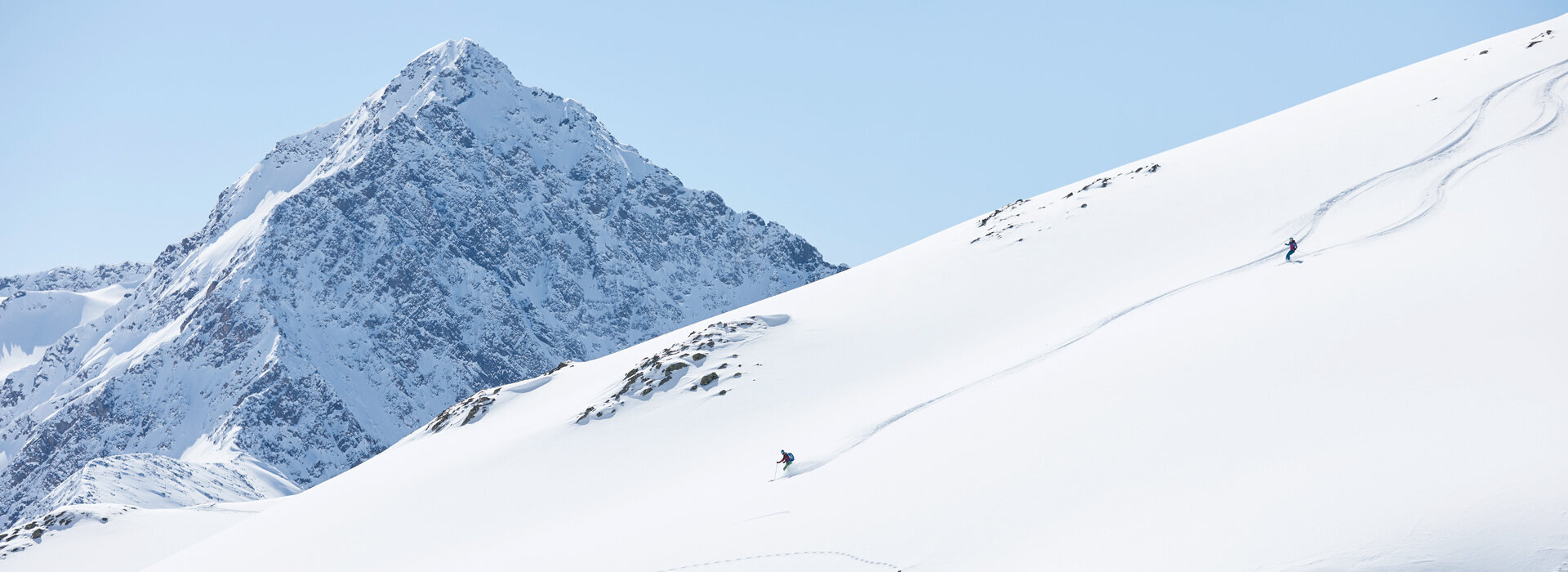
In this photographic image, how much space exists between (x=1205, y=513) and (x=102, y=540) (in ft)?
202

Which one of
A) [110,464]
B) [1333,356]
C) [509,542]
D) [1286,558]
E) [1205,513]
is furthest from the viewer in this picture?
[110,464]

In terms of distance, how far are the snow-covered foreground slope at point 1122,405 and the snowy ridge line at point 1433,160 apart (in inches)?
7.1

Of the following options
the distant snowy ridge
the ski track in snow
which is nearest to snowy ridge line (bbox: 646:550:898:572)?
the ski track in snow

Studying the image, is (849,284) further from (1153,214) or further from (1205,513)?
(1205,513)

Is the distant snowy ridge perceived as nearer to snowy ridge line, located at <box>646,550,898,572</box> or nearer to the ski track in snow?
the ski track in snow

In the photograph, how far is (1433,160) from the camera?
1469 inches

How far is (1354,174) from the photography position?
3916cm

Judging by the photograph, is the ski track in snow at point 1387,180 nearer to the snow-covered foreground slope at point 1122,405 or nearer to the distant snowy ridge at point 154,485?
the snow-covered foreground slope at point 1122,405

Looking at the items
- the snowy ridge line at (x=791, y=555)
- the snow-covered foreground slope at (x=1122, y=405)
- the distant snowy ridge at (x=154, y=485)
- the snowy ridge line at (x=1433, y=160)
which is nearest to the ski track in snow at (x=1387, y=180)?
the snowy ridge line at (x=1433, y=160)

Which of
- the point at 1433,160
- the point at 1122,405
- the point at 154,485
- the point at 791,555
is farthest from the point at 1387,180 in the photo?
the point at 154,485

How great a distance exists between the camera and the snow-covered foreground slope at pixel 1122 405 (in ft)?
52.2

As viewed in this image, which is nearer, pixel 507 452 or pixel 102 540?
pixel 507 452

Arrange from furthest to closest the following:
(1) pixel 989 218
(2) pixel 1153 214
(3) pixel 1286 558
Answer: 1. (1) pixel 989 218
2. (2) pixel 1153 214
3. (3) pixel 1286 558

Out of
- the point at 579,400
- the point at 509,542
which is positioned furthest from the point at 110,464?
the point at 509,542
